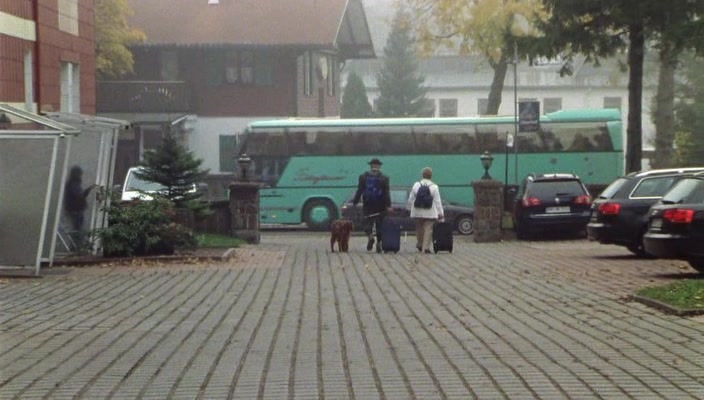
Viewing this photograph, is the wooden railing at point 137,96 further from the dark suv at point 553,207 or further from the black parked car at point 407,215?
the dark suv at point 553,207

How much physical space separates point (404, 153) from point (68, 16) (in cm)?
1579

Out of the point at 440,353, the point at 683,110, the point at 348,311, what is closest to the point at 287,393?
the point at 440,353

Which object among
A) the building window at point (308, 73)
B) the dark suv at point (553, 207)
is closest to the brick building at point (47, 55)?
the dark suv at point (553, 207)

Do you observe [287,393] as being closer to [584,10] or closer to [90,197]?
[90,197]

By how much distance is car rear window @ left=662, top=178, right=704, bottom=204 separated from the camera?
57.8 feet

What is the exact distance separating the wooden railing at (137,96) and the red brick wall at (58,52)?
1920 cm

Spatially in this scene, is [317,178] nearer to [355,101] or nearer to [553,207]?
[553,207]

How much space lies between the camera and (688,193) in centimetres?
1780

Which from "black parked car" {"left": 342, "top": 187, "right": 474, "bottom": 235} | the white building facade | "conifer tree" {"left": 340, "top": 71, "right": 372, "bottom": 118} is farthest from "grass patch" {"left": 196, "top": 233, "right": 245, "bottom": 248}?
"conifer tree" {"left": 340, "top": 71, "right": 372, "bottom": 118}

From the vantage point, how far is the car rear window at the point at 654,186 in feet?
76.0

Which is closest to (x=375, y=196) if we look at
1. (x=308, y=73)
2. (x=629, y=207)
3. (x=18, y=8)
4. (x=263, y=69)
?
(x=629, y=207)

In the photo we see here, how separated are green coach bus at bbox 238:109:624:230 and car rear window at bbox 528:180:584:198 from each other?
1097cm

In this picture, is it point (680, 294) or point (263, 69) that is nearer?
point (680, 294)

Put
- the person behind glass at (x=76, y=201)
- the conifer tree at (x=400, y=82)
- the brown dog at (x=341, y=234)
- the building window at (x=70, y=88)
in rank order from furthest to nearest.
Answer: the conifer tree at (x=400, y=82), the building window at (x=70, y=88), the brown dog at (x=341, y=234), the person behind glass at (x=76, y=201)
